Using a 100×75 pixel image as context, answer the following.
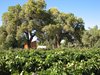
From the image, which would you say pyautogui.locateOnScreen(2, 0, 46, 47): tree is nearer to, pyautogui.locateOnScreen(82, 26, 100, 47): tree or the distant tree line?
the distant tree line

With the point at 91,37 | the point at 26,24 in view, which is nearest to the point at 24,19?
the point at 26,24

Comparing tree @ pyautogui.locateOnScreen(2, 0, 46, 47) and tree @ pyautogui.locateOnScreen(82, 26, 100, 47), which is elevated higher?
tree @ pyautogui.locateOnScreen(82, 26, 100, 47)

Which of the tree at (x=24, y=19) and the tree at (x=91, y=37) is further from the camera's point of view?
the tree at (x=91, y=37)

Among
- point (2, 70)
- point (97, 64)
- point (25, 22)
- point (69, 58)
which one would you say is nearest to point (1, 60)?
point (2, 70)

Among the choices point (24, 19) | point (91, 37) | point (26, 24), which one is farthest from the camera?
point (91, 37)

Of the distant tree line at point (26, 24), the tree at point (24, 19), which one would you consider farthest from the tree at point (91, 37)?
the tree at point (24, 19)

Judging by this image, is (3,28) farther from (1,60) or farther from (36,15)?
(1,60)

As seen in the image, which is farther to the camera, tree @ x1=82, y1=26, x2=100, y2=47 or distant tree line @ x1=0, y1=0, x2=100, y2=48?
tree @ x1=82, y1=26, x2=100, y2=47

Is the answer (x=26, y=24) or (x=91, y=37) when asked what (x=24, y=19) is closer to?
(x=26, y=24)

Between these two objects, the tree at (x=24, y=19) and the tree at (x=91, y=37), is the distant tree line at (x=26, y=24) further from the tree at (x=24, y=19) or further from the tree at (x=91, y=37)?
the tree at (x=91, y=37)

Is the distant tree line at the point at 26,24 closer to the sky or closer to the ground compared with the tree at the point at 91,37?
closer to the ground

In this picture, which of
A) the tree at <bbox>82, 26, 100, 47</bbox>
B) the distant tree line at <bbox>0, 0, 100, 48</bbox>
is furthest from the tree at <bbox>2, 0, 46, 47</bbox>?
the tree at <bbox>82, 26, 100, 47</bbox>

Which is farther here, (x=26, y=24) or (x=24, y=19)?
(x=24, y=19)

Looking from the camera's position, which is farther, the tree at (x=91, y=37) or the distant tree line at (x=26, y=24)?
the tree at (x=91, y=37)
